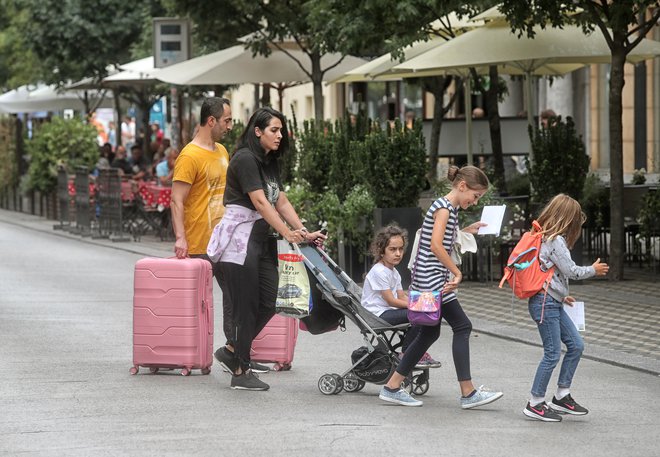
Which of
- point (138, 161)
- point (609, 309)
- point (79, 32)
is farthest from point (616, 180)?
point (79, 32)

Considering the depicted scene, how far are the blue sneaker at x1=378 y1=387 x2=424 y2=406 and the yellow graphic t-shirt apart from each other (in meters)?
1.89

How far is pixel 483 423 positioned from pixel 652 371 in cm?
238

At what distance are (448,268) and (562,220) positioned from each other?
0.68 metres

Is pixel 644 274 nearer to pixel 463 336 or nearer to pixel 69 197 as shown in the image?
pixel 463 336

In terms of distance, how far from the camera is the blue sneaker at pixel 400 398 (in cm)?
920

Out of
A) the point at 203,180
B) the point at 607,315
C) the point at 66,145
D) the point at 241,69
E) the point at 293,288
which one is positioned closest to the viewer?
the point at 293,288

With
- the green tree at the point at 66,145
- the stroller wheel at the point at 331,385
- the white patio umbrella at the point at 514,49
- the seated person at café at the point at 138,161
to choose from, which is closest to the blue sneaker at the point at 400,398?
the stroller wheel at the point at 331,385

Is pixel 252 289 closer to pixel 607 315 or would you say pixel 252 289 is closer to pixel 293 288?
pixel 293 288

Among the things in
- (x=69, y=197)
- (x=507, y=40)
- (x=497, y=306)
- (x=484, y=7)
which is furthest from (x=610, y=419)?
(x=69, y=197)

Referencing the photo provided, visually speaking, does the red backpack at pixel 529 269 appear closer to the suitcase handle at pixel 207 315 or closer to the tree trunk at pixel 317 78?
the suitcase handle at pixel 207 315

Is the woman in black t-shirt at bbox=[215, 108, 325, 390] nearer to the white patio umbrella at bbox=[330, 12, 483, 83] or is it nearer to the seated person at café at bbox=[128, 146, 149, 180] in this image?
the white patio umbrella at bbox=[330, 12, 483, 83]

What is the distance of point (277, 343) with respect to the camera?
1075 centimetres

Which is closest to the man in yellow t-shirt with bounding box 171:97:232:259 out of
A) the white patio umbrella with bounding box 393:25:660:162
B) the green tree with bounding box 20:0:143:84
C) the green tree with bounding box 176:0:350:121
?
the white patio umbrella with bounding box 393:25:660:162

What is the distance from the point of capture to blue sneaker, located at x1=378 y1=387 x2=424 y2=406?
9.20 m
